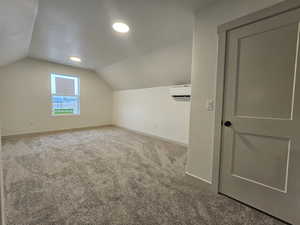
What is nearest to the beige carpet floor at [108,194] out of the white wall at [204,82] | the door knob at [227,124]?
the white wall at [204,82]

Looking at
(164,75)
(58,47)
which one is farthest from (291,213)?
(58,47)

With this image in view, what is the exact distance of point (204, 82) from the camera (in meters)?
1.87

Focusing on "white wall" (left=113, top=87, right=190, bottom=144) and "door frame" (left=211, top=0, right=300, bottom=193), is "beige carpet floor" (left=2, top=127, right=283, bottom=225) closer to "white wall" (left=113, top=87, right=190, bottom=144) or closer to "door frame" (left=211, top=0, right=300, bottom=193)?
"door frame" (left=211, top=0, right=300, bottom=193)

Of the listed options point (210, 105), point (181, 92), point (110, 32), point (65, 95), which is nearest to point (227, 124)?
point (210, 105)

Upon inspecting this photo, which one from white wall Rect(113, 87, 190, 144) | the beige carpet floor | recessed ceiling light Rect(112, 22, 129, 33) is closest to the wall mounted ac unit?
white wall Rect(113, 87, 190, 144)

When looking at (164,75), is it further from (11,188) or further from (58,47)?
(11,188)

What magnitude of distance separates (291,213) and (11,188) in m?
3.10

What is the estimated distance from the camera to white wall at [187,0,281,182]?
1.74m

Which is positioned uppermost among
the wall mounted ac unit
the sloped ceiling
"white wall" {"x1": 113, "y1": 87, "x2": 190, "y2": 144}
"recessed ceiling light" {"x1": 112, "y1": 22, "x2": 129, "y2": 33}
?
"recessed ceiling light" {"x1": 112, "y1": 22, "x2": 129, "y2": 33}

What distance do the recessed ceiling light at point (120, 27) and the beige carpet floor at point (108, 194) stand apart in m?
2.35

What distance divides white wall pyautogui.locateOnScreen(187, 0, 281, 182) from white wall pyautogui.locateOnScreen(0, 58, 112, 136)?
4.84 metres

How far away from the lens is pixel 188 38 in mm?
2668

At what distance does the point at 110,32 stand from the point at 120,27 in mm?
285

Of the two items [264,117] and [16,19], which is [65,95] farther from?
[264,117]
